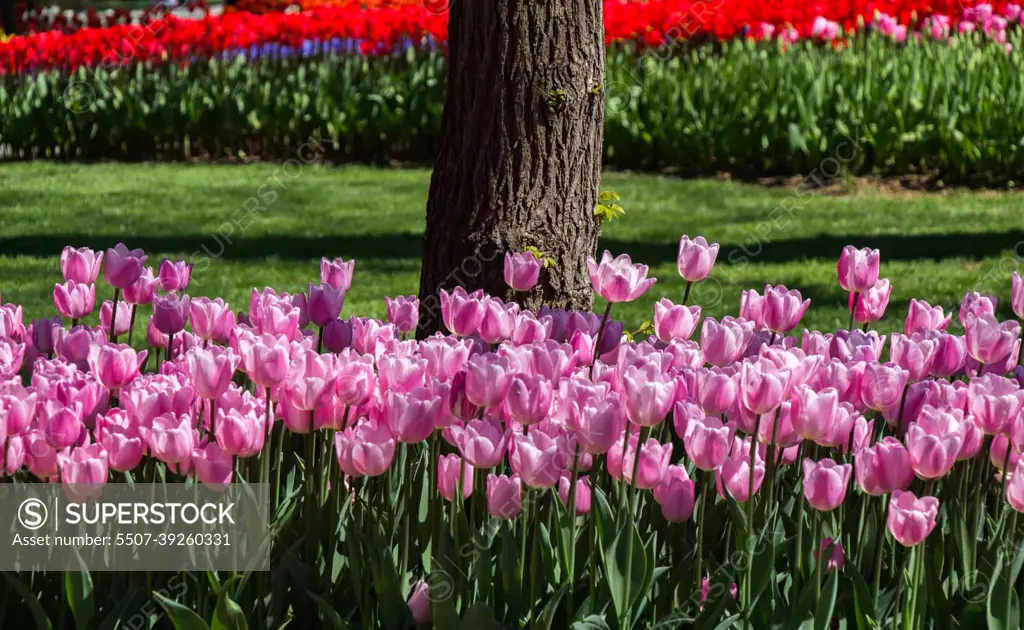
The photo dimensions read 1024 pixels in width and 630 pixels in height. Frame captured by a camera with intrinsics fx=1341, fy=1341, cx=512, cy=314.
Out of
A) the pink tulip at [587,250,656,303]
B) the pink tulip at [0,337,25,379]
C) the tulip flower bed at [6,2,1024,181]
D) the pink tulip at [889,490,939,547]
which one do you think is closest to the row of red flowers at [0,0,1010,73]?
the tulip flower bed at [6,2,1024,181]

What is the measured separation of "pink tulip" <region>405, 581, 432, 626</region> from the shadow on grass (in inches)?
195

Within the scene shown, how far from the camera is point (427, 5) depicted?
1238 cm

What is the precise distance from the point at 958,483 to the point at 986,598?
0.29 meters

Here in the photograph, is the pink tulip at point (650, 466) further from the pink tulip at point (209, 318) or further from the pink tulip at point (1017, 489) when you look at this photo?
the pink tulip at point (209, 318)

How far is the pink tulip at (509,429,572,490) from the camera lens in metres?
1.93

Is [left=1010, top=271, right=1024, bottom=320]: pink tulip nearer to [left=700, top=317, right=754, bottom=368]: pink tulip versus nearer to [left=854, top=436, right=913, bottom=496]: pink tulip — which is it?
[left=700, top=317, right=754, bottom=368]: pink tulip

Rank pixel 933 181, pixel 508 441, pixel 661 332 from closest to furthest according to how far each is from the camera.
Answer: pixel 508 441, pixel 661 332, pixel 933 181

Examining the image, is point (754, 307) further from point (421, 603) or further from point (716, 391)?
point (421, 603)

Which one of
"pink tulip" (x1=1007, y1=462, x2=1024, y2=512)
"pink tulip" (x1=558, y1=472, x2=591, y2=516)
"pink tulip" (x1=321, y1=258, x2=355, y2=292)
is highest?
"pink tulip" (x1=321, y1=258, x2=355, y2=292)

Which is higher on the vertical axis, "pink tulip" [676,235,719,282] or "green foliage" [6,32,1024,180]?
"pink tulip" [676,235,719,282]

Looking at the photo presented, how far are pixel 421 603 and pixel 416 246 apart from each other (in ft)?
17.6

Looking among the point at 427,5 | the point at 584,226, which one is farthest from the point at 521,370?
the point at 427,5

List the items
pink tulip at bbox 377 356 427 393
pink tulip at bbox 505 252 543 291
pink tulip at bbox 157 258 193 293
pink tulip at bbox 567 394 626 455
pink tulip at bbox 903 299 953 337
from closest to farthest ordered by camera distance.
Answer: pink tulip at bbox 567 394 626 455, pink tulip at bbox 377 356 427 393, pink tulip at bbox 903 299 953 337, pink tulip at bbox 505 252 543 291, pink tulip at bbox 157 258 193 293

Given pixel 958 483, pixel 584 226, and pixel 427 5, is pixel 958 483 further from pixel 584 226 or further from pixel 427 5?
pixel 427 5
